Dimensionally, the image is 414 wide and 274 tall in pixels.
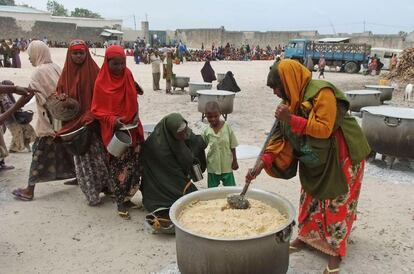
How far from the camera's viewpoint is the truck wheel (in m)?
23.6

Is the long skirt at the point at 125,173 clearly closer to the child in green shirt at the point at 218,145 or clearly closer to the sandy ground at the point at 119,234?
the sandy ground at the point at 119,234

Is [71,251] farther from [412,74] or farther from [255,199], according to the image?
[412,74]

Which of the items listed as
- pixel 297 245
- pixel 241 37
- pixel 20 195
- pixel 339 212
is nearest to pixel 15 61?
pixel 20 195

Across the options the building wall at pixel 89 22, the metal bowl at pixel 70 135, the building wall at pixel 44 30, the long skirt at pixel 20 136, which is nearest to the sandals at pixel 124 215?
the metal bowl at pixel 70 135

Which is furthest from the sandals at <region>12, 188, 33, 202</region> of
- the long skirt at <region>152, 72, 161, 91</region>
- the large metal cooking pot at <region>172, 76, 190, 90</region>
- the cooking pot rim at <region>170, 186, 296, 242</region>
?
the long skirt at <region>152, 72, 161, 91</region>

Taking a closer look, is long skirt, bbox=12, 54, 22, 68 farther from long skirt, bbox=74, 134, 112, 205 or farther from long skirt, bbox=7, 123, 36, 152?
long skirt, bbox=74, 134, 112, 205

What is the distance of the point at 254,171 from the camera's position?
2672mm

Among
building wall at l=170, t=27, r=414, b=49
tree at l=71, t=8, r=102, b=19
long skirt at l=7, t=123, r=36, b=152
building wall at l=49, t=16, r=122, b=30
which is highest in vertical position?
tree at l=71, t=8, r=102, b=19

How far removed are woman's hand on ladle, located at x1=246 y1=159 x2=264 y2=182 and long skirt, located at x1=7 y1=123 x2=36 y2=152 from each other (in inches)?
168

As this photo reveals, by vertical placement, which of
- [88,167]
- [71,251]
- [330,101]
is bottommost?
[71,251]

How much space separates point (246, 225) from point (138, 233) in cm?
151

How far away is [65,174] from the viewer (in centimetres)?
441

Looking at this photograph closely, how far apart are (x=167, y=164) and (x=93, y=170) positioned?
967 millimetres

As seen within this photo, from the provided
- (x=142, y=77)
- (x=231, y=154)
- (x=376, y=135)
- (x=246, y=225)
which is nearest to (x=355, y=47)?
(x=142, y=77)
